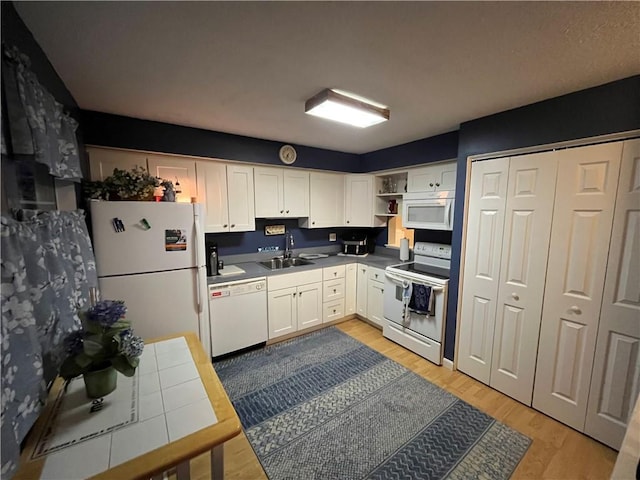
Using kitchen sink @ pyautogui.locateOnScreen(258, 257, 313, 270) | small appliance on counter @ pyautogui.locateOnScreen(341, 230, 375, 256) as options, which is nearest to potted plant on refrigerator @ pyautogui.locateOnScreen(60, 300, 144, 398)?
kitchen sink @ pyautogui.locateOnScreen(258, 257, 313, 270)

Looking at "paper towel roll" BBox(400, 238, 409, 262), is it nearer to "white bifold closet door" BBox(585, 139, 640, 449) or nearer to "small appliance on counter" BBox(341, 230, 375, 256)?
"small appliance on counter" BBox(341, 230, 375, 256)

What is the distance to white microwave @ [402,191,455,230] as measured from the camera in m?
2.69

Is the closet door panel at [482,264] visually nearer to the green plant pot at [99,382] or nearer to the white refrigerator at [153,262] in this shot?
the white refrigerator at [153,262]

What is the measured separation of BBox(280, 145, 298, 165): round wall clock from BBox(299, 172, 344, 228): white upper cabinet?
0.36 meters

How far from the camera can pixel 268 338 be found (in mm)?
3020

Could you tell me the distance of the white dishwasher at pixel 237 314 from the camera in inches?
105

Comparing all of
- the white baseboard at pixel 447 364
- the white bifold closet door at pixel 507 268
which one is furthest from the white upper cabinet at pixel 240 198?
the white baseboard at pixel 447 364

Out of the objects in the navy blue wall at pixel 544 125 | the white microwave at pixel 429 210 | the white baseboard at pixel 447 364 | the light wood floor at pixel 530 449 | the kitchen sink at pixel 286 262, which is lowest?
the light wood floor at pixel 530 449

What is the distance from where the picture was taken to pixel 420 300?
2754mm

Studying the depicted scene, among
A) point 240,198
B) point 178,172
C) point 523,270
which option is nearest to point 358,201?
point 240,198

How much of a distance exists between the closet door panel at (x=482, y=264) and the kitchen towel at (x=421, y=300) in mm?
303

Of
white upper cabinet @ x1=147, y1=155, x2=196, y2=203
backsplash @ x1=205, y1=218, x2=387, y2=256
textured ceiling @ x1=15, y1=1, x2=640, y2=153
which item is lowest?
backsplash @ x1=205, y1=218, x2=387, y2=256

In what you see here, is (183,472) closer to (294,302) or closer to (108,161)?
(294,302)

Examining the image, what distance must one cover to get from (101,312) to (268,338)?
83.4 inches
